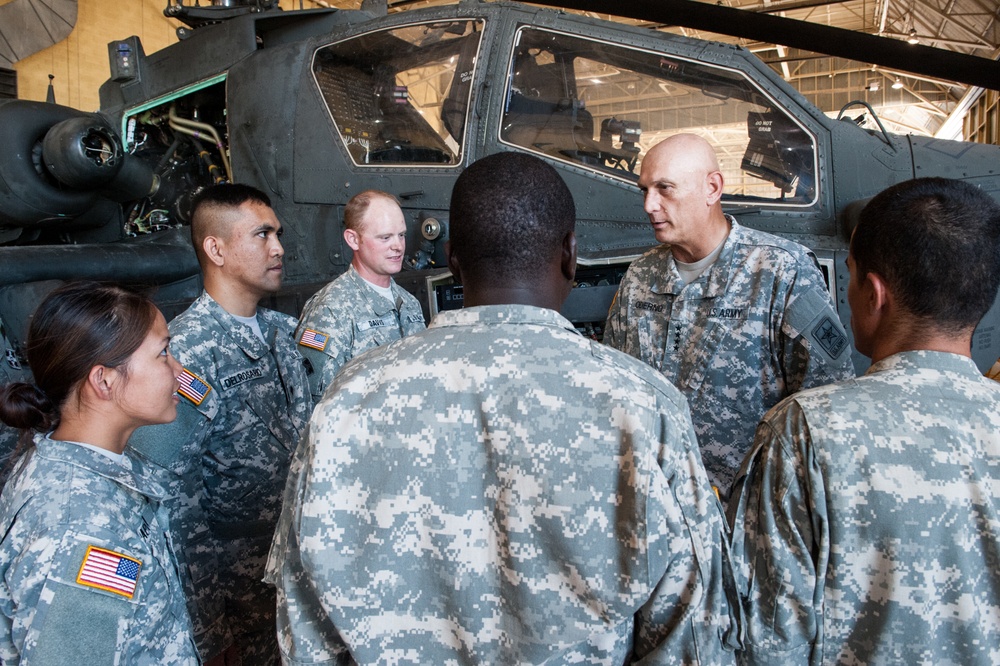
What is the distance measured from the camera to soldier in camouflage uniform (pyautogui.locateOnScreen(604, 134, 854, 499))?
228cm

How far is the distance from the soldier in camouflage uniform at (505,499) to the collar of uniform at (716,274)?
1.21 metres

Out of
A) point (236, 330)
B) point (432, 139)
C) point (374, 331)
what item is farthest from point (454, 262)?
point (432, 139)

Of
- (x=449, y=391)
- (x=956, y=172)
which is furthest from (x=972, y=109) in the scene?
(x=449, y=391)

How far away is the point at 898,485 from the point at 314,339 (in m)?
2.08

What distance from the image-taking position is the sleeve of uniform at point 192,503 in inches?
87.4

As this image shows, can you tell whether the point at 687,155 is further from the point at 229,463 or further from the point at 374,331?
the point at 229,463

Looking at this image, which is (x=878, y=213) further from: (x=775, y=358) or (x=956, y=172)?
(x=956, y=172)

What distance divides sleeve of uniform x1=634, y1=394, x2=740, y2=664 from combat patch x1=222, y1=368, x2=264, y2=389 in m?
1.68

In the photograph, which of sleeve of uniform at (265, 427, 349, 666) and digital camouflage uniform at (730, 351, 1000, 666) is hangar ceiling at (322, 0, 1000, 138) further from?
sleeve of uniform at (265, 427, 349, 666)

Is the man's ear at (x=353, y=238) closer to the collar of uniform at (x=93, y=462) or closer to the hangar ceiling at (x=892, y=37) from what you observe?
the collar of uniform at (x=93, y=462)

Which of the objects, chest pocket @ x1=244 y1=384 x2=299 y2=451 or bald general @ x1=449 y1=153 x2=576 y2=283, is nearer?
bald general @ x1=449 y1=153 x2=576 y2=283

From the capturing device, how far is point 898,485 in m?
1.32

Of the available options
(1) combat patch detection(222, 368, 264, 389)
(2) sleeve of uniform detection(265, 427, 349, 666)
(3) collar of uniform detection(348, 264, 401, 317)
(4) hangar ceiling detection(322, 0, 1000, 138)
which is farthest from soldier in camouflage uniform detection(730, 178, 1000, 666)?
(4) hangar ceiling detection(322, 0, 1000, 138)

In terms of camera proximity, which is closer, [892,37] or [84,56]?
[892,37]
